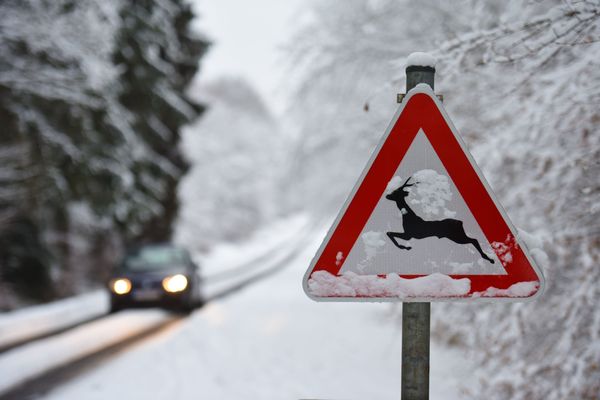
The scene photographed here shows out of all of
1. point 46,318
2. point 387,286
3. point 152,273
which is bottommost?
point 46,318

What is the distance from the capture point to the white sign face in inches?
80.6

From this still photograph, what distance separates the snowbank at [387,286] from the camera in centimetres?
202

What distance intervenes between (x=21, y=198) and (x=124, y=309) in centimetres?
309

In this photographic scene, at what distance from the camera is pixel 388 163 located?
214 centimetres

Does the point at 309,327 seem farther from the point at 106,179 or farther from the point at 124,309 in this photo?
the point at 106,179

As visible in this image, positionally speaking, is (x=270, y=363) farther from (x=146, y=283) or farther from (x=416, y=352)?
(x=146, y=283)

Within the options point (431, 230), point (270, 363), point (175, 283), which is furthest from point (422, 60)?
point (175, 283)

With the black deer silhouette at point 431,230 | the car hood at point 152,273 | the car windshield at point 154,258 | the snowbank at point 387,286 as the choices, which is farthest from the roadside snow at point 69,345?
the black deer silhouette at point 431,230

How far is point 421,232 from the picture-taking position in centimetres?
205

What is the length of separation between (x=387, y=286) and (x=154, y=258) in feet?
35.2

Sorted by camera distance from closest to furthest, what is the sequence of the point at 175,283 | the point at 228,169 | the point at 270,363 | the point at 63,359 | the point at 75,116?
the point at 270,363 → the point at 63,359 → the point at 75,116 → the point at 175,283 → the point at 228,169

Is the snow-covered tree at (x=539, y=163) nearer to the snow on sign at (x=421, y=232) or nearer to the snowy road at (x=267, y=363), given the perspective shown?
the snowy road at (x=267, y=363)

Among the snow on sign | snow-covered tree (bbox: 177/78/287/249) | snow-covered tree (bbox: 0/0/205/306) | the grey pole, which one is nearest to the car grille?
snow-covered tree (bbox: 0/0/205/306)

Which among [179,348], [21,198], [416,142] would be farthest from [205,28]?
[416,142]
